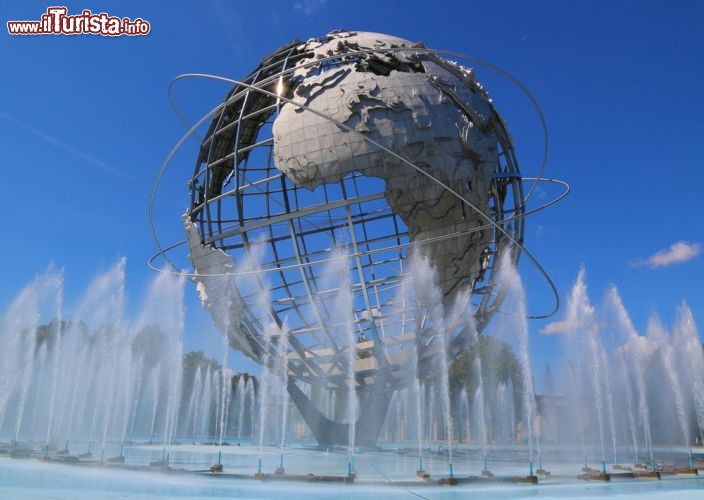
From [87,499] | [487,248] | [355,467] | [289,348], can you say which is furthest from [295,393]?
[87,499]

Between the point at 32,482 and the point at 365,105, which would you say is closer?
the point at 32,482

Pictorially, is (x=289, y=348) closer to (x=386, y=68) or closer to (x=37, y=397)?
(x=386, y=68)

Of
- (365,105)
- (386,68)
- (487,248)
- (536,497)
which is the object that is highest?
(386,68)

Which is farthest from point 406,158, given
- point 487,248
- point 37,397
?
point 37,397

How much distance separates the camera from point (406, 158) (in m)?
10.2

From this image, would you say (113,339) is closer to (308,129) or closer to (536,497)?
(308,129)

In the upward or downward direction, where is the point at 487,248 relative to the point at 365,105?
downward

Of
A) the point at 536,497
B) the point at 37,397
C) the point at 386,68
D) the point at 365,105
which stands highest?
the point at 386,68

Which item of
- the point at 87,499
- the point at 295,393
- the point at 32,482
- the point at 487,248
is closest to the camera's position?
the point at 87,499

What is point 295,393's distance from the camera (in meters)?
A: 13.3

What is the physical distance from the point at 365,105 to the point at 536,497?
6976 mm

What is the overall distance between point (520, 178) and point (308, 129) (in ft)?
16.1

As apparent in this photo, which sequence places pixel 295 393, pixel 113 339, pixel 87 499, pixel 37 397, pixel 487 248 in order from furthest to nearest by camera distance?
pixel 37 397
pixel 113 339
pixel 295 393
pixel 487 248
pixel 87 499

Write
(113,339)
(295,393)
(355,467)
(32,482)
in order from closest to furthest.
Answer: (32,482), (355,467), (295,393), (113,339)
